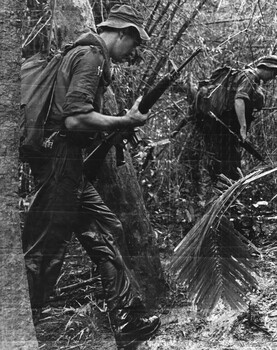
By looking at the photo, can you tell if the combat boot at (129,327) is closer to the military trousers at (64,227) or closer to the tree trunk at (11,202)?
the military trousers at (64,227)

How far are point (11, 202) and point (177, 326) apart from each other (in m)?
1.34

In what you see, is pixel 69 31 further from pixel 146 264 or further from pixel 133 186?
pixel 146 264

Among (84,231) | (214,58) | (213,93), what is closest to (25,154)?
(84,231)

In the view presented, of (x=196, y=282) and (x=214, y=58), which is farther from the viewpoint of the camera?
(x=214, y=58)

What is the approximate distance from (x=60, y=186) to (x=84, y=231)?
293 mm

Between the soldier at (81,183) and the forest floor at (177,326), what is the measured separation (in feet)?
0.96

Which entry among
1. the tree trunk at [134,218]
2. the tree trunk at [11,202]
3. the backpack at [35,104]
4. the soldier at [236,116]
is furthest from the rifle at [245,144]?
the tree trunk at [11,202]

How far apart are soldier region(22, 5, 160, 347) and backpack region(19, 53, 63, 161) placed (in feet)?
0.10

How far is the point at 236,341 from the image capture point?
317cm

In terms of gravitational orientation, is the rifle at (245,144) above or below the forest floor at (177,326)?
above

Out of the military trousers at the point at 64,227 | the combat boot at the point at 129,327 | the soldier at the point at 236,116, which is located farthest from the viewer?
the soldier at the point at 236,116

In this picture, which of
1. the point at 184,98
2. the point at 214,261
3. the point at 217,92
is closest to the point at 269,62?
the point at 217,92

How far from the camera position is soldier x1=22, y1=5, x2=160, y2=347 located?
8.41ft

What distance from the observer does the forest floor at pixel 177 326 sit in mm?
3164
